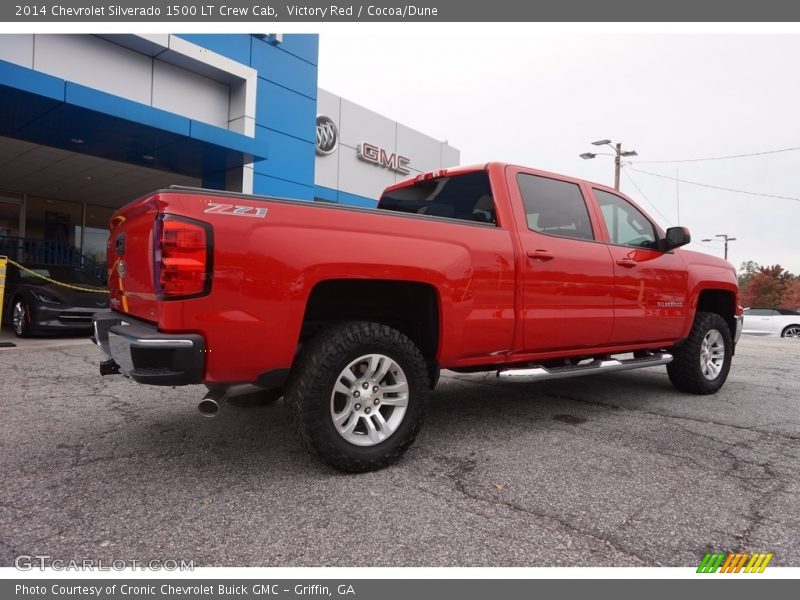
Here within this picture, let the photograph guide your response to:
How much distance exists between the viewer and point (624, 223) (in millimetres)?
4594

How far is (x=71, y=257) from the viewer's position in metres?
17.9

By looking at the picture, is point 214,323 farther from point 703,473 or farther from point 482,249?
point 703,473

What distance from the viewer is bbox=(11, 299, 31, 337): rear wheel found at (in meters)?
8.36

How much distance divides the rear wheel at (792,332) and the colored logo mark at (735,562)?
1890 cm

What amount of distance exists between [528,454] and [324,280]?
1.73 metres

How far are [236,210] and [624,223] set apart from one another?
3538 millimetres

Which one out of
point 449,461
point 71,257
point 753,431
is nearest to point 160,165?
point 71,257

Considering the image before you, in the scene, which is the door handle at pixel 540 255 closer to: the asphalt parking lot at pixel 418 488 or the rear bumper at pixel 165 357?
the asphalt parking lot at pixel 418 488

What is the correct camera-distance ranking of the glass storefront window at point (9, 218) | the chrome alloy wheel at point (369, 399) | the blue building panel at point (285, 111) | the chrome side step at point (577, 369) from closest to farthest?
the chrome alloy wheel at point (369, 399)
the chrome side step at point (577, 369)
the blue building panel at point (285, 111)
the glass storefront window at point (9, 218)

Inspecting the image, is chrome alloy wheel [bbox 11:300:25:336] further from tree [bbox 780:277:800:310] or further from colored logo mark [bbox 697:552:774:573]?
tree [bbox 780:277:800:310]

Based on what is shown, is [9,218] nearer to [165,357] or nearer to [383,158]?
[383,158]

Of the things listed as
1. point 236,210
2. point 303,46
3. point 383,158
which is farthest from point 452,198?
point 383,158

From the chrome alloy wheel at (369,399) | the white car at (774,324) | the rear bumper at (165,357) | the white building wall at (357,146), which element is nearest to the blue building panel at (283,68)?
the white building wall at (357,146)

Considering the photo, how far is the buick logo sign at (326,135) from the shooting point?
53.5 feet
